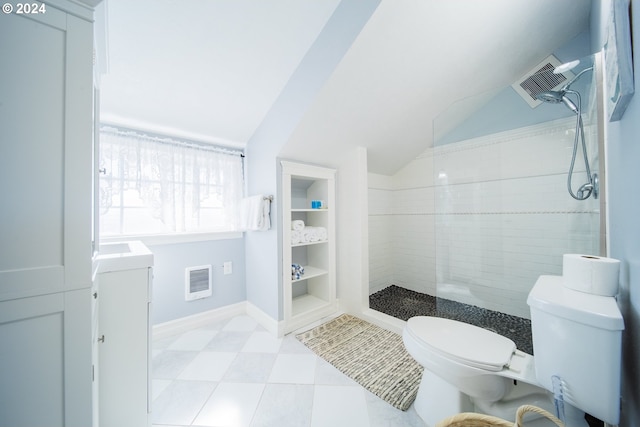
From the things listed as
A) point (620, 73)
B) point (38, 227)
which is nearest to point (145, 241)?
point (38, 227)

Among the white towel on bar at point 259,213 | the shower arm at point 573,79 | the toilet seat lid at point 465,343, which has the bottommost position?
the toilet seat lid at point 465,343

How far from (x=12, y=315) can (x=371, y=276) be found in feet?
9.19

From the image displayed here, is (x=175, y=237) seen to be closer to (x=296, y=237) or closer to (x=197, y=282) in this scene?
(x=197, y=282)

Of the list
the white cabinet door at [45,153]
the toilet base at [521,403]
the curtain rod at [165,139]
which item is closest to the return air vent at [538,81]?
the toilet base at [521,403]

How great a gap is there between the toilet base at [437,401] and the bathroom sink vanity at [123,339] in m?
1.42

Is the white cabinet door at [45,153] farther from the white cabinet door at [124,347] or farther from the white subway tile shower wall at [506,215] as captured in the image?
the white subway tile shower wall at [506,215]

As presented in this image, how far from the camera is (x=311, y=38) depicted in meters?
1.50

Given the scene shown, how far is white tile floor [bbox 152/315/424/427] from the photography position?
47.1 inches

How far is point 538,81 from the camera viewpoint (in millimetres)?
1737

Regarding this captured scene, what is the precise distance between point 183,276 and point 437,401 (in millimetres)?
2193

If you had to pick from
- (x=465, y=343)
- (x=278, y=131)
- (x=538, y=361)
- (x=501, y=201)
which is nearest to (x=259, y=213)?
(x=278, y=131)

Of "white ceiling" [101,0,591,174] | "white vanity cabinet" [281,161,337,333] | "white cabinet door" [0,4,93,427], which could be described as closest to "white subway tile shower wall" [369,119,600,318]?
"white ceiling" [101,0,591,174]

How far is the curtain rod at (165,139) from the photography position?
180 centimetres

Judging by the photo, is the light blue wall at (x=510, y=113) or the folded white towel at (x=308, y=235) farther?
the folded white towel at (x=308, y=235)
